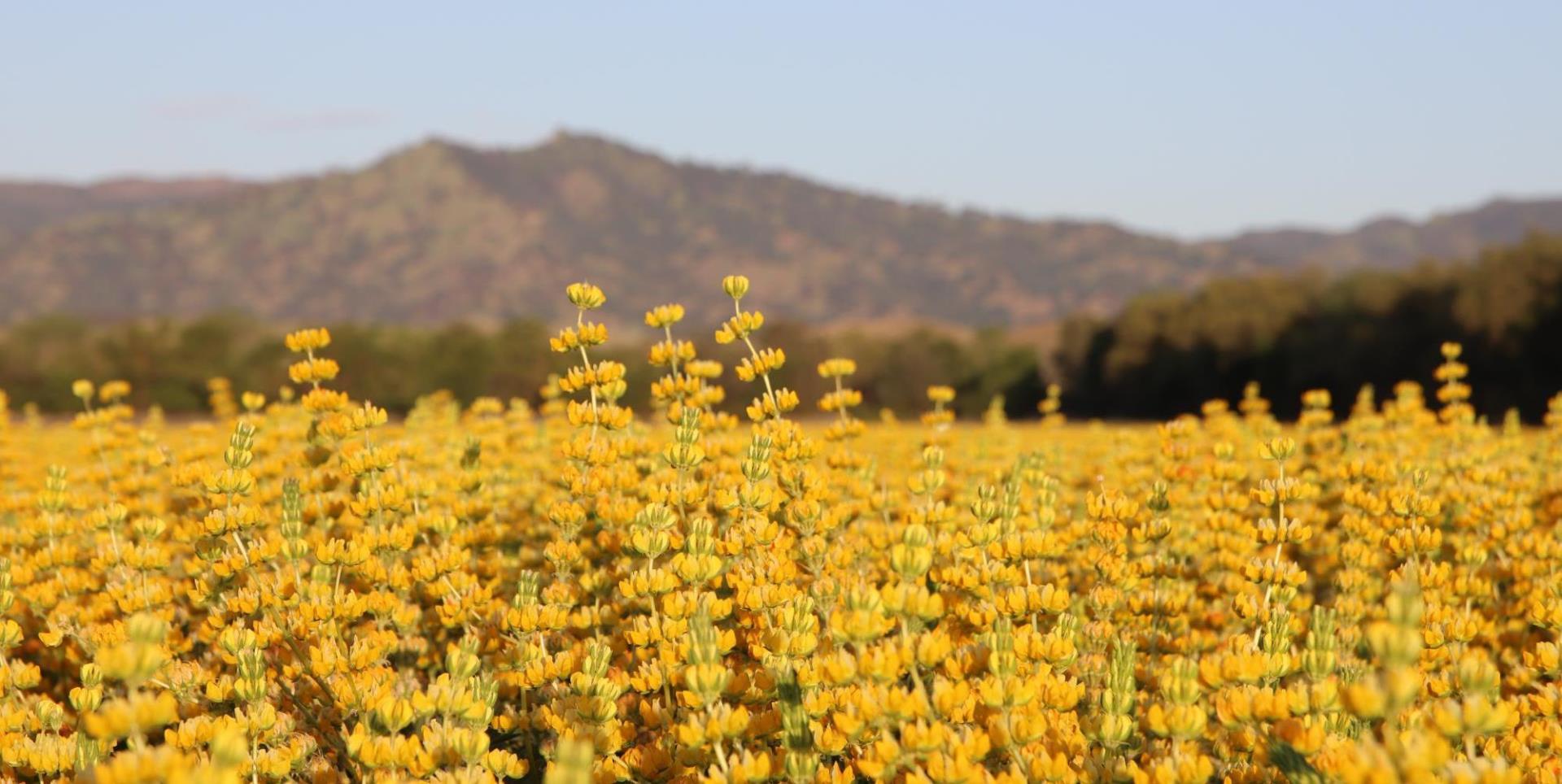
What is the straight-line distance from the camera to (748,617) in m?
4.66

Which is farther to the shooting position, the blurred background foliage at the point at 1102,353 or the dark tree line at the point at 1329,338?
the blurred background foliage at the point at 1102,353

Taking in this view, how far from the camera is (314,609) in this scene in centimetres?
467

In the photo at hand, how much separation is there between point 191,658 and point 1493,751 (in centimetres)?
577

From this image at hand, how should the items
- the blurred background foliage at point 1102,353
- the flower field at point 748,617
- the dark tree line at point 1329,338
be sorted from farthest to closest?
the blurred background foliage at point 1102,353 → the dark tree line at point 1329,338 → the flower field at point 748,617

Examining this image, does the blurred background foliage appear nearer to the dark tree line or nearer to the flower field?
→ the dark tree line

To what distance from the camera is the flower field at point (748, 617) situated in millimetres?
3082

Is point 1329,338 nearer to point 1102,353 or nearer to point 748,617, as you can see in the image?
point 1102,353

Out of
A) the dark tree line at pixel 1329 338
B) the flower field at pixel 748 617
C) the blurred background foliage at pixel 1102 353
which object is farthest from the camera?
the blurred background foliage at pixel 1102 353

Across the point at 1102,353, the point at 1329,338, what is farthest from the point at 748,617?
the point at 1102,353

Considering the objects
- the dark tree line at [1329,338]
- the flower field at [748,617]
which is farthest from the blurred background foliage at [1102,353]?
the flower field at [748,617]

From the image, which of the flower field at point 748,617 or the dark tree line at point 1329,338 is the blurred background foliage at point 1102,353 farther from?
the flower field at point 748,617

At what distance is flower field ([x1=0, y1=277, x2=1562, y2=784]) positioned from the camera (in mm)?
3082

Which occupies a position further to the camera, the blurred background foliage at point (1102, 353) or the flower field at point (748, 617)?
the blurred background foliage at point (1102, 353)

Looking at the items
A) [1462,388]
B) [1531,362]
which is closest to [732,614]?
[1462,388]
